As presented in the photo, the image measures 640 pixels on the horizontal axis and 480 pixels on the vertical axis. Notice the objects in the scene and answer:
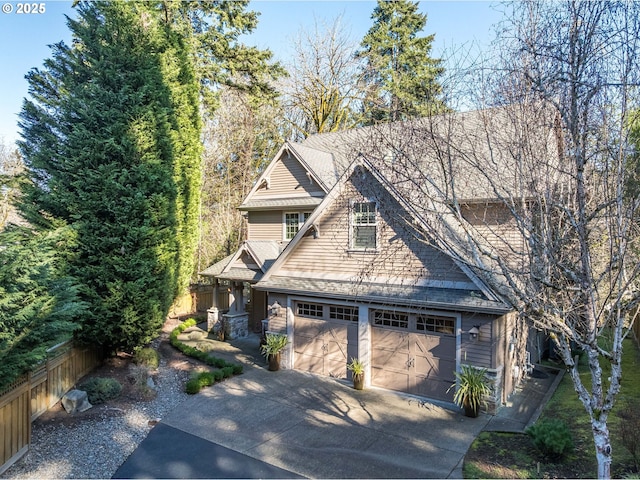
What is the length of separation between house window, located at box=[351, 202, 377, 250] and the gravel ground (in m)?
6.60

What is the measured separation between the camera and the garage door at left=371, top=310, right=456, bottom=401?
10570 mm

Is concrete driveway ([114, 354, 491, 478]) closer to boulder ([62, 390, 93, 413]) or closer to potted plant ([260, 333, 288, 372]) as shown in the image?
potted plant ([260, 333, 288, 372])

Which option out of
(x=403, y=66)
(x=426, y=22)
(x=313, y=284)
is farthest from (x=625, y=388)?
(x=426, y=22)

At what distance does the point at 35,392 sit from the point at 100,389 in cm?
147

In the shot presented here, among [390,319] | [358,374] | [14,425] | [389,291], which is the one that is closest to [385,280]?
[389,291]

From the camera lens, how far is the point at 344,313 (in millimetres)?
12312

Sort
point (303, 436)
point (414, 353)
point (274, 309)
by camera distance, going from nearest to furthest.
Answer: point (303, 436), point (414, 353), point (274, 309)

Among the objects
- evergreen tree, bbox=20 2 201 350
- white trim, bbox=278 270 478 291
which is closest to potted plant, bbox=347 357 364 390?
white trim, bbox=278 270 478 291

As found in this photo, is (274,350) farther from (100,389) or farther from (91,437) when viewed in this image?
(91,437)

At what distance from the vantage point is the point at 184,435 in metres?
8.77

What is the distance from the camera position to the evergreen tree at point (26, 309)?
694cm

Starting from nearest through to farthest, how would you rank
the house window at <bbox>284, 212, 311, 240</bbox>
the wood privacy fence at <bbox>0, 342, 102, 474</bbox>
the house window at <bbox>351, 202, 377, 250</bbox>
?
the wood privacy fence at <bbox>0, 342, 102, 474</bbox> < the house window at <bbox>351, 202, 377, 250</bbox> < the house window at <bbox>284, 212, 311, 240</bbox>

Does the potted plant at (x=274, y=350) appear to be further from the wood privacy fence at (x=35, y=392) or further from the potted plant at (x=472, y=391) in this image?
the potted plant at (x=472, y=391)

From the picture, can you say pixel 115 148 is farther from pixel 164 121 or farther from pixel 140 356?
pixel 140 356
